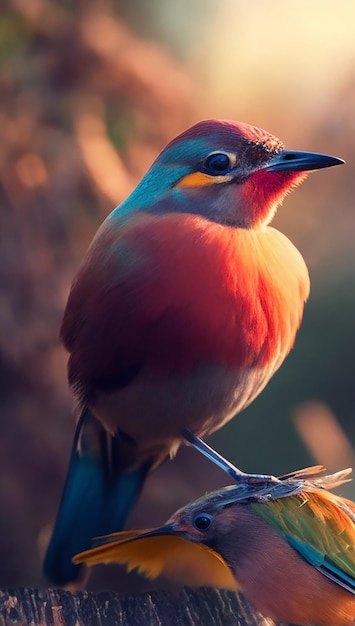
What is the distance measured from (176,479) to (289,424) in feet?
0.70

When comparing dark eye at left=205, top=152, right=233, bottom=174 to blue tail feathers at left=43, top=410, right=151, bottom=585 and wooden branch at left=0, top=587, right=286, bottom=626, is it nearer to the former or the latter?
blue tail feathers at left=43, top=410, right=151, bottom=585

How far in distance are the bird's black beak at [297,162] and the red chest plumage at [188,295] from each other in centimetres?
9

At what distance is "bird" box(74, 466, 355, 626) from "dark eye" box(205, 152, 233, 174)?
0.38 metres

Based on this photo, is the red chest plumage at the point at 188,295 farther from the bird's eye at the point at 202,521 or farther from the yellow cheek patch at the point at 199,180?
the bird's eye at the point at 202,521

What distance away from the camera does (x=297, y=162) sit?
1.08 meters

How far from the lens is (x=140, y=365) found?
1129mm

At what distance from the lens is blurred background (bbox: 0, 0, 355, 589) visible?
55.6 inches

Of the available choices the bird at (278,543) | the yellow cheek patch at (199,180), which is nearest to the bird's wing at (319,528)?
the bird at (278,543)

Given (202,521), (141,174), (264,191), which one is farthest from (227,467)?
(141,174)

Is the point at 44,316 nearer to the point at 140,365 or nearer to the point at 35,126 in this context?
the point at 35,126

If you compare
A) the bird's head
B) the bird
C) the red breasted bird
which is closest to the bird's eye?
the bird

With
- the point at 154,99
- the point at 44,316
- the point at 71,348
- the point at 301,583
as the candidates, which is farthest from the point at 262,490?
the point at 154,99

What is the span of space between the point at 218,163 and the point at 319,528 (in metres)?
0.45

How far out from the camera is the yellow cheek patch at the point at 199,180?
109 cm
